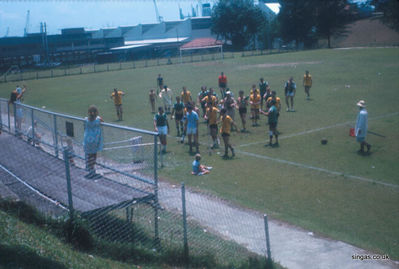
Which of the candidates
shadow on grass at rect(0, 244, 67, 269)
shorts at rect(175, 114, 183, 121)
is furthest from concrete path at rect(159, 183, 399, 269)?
shorts at rect(175, 114, 183, 121)

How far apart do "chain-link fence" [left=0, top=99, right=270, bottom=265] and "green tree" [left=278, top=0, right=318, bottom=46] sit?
2768 inches

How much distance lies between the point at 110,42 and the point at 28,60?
2032cm

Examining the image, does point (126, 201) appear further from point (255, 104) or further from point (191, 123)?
point (255, 104)

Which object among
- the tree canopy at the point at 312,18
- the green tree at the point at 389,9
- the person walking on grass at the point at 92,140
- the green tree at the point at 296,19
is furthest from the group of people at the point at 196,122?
the green tree at the point at 296,19

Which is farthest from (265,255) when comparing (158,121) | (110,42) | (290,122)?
(110,42)

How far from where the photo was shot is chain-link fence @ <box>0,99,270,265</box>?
6301 millimetres

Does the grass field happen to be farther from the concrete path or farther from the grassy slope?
the grassy slope

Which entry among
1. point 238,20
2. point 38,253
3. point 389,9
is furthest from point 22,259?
point 238,20

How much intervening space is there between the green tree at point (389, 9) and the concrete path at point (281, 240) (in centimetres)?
4113

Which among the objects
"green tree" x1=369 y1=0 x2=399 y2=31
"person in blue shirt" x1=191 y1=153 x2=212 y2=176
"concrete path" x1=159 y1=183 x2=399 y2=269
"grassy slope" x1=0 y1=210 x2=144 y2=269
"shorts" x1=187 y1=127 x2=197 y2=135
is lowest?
"concrete path" x1=159 y1=183 x2=399 y2=269

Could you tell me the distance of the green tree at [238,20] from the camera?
83250 millimetres

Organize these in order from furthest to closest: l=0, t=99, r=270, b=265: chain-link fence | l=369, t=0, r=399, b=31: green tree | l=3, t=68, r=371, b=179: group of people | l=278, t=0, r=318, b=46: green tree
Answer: l=278, t=0, r=318, b=46: green tree
l=369, t=0, r=399, b=31: green tree
l=3, t=68, r=371, b=179: group of people
l=0, t=99, r=270, b=265: chain-link fence

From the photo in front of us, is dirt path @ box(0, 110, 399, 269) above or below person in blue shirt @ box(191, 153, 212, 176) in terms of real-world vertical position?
below

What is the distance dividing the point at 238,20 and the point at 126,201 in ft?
266
